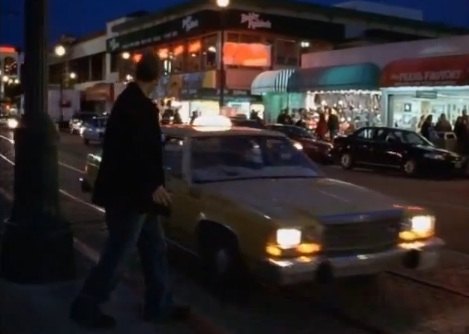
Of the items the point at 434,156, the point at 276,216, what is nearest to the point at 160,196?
the point at 276,216

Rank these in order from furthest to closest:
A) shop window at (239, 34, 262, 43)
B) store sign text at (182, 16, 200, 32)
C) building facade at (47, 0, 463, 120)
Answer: shop window at (239, 34, 262, 43), store sign text at (182, 16, 200, 32), building facade at (47, 0, 463, 120)

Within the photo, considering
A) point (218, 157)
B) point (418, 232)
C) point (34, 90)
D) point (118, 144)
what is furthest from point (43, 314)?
point (418, 232)

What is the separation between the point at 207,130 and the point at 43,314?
3.00 meters

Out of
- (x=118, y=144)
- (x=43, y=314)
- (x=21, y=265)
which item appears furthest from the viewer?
(x=21, y=265)

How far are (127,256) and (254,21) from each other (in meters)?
42.1

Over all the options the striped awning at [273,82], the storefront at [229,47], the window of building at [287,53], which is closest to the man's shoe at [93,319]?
the striped awning at [273,82]

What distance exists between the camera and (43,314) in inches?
246

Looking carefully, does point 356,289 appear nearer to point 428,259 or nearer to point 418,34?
point 428,259

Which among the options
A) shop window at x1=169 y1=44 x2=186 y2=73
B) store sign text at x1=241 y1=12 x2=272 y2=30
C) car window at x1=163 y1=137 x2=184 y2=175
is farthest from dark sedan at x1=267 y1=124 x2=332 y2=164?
shop window at x1=169 y1=44 x2=186 y2=73

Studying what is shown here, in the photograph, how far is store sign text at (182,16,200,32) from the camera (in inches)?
1864

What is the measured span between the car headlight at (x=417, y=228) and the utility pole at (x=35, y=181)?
2.93 metres

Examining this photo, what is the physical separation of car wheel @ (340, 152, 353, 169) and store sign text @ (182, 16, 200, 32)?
24.0 m

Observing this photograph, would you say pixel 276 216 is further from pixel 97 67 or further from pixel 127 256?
pixel 97 67

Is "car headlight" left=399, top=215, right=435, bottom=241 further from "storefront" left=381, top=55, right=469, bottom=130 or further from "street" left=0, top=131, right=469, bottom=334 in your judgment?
"storefront" left=381, top=55, right=469, bottom=130
